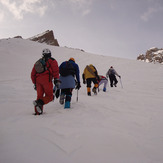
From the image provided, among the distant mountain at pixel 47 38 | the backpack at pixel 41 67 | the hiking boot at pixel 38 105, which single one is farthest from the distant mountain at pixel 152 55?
the hiking boot at pixel 38 105

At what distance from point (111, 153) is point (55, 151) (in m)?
0.61

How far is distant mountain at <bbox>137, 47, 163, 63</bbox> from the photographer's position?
370 feet

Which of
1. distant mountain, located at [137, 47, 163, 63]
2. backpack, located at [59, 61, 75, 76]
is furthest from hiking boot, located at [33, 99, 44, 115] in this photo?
distant mountain, located at [137, 47, 163, 63]

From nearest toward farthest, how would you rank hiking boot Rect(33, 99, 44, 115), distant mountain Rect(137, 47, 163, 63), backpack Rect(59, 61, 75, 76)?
hiking boot Rect(33, 99, 44, 115) < backpack Rect(59, 61, 75, 76) < distant mountain Rect(137, 47, 163, 63)

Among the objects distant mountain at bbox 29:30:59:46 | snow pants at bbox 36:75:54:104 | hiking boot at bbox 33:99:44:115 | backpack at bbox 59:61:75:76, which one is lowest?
hiking boot at bbox 33:99:44:115

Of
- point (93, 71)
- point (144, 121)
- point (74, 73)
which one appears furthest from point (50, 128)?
point (93, 71)

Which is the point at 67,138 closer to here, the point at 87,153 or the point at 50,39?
the point at 87,153

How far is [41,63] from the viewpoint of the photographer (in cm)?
288

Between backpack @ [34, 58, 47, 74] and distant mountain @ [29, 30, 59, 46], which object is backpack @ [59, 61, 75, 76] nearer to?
backpack @ [34, 58, 47, 74]

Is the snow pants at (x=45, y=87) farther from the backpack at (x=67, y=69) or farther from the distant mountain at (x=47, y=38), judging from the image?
the distant mountain at (x=47, y=38)

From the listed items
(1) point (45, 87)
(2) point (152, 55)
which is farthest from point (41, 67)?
(2) point (152, 55)

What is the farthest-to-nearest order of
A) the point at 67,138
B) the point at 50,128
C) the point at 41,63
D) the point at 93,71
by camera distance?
1. the point at 93,71
2. the point at 41,63
3. the point at 50,128
4. the point at 67,138

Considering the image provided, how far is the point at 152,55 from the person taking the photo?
121500mm

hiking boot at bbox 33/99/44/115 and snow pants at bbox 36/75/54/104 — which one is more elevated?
snow pants at bbox 36/75/54/104
